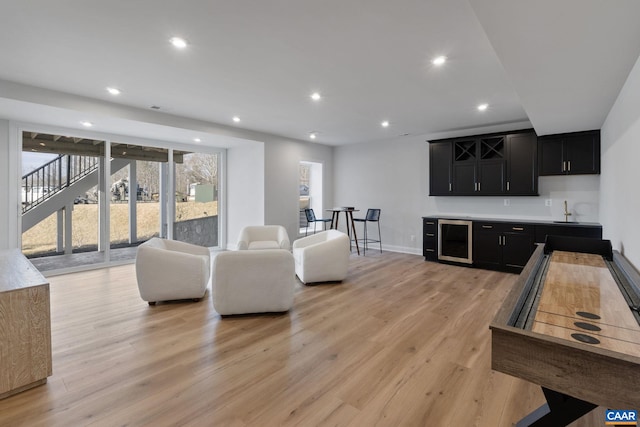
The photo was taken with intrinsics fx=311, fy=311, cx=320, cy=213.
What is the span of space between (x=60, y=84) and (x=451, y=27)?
4222 mm

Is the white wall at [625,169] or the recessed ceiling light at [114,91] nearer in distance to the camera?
the white wall at [625,169]

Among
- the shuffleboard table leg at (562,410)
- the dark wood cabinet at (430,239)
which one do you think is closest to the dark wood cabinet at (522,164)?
the dark wood cabinet at (430,239)

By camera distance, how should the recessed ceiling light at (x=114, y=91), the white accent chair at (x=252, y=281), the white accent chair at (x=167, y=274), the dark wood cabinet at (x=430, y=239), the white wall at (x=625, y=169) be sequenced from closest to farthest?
the white wall at (x=625, y=169) < the white accent chair at (x=252, y=281) < the white accent chair at (x=167, y=274) < the recessed ceiling light at (x=114, y=91) < the dark wood cabinet at (x=430, y=239)

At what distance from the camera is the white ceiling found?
1952 mm

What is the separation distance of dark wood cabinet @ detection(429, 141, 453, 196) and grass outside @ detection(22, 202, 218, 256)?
5.12m

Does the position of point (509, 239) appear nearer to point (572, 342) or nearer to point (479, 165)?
point (479, 165)

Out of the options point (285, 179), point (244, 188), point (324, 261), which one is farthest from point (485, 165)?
point (244, 188)

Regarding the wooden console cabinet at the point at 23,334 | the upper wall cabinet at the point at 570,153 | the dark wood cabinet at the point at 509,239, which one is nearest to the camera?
the wooden console cabinet at the point at 23,334

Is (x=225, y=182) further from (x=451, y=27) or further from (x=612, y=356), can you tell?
(x=612, y=356)

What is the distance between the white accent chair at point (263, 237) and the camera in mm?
5141

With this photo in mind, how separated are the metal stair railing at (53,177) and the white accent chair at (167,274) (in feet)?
8.93

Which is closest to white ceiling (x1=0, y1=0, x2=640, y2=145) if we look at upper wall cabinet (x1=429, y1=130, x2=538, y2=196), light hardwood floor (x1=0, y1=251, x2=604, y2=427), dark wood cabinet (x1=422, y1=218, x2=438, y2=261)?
upper wall cabinet (x1=429, y1=130, x2=538, y2=196)

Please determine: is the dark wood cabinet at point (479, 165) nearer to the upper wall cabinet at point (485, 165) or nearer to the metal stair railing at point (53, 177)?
the upper wall cabinet at point (485, 165)

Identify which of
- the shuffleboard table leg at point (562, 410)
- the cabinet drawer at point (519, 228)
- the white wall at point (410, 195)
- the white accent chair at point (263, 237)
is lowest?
the shuffleboard table leg at point (562, 410)
